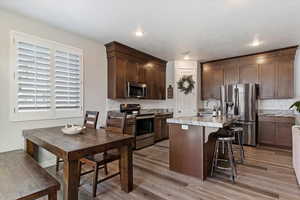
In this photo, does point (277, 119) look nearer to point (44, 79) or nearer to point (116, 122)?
point (116, 122)

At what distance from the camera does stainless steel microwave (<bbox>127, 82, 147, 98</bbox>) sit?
13.6 ft

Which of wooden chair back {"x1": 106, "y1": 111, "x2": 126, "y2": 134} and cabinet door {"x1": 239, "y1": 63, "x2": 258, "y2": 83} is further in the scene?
cabinet door {"x1": 239, "y1": 63, "x2": 258, "y2": 83}

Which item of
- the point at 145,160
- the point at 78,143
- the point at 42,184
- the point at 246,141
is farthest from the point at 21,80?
the point at 246,141

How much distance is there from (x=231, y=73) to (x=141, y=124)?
3267 millimetres

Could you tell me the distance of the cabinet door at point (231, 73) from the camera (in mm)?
4949

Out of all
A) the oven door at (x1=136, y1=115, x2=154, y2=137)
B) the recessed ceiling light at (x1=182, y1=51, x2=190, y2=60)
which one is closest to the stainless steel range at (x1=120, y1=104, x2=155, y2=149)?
the oven door at (x1=136, y1=115, x2=154, y2=137)

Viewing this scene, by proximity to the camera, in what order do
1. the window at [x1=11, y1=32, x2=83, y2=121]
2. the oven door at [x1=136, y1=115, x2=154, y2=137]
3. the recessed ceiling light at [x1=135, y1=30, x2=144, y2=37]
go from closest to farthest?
the window at [x1=11, y1=32, x2=83, y2=121], the recessed ceiling light at [x1=135, y1=30, x2=144, y2=37], the oven door at [x1=136, y1=115, x2=154, y2=137]

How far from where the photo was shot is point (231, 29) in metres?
3.09

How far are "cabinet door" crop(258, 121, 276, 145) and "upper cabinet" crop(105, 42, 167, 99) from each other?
9.74 feet

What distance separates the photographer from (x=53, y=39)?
3014 mm

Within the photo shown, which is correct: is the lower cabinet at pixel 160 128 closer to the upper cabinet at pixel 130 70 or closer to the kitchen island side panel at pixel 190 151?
the upper cabinet at pixel 130 70

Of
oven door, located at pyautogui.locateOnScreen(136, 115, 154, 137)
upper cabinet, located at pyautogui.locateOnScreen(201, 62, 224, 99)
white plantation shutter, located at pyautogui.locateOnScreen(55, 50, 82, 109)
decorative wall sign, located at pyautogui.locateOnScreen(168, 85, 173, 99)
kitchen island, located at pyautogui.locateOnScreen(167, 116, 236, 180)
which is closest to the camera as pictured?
kitchen island, located at pyautogui.locateOnScreen(167, 116, 236, 180)

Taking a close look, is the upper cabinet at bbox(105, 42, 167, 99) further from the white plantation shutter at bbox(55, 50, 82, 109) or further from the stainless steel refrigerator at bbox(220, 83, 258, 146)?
the stainless steel refrigerator at bbox(220, 83, 258, 146)

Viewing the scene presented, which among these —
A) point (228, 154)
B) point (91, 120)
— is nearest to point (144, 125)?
point (91, 120)
